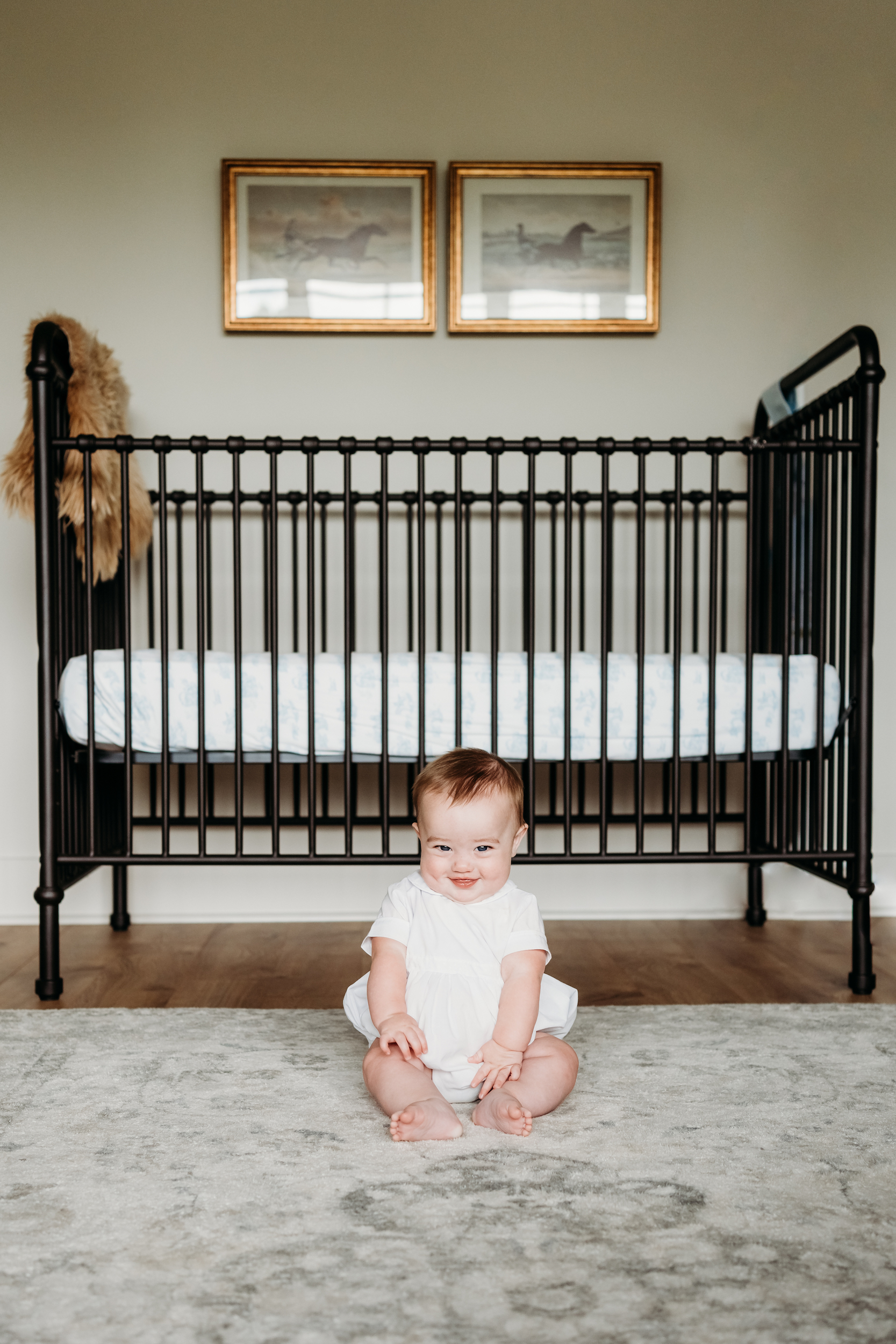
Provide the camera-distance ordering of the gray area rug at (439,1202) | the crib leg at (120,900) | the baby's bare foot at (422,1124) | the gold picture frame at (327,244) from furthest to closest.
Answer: the gold picture frame at (327,244), the crib leg at (120,900), the baby's bare foot at (422,1124), the gray area rug at (439,1202)

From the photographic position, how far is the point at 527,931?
1.13m

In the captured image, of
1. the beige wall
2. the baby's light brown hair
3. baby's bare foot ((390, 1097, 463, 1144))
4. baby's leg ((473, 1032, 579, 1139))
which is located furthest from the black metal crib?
baby's bare foot ((390, 1097, 463, 1144))

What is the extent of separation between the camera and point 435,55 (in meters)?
2.23

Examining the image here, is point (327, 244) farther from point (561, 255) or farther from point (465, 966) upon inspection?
point (465, 966)

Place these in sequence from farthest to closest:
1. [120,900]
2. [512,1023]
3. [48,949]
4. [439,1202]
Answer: [120,900]
[48,949]
[512,1023]
[439,1202]

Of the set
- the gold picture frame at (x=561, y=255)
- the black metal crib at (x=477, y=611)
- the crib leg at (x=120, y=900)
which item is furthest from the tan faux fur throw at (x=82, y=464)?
the gold picture frame at (x=561, y=255)

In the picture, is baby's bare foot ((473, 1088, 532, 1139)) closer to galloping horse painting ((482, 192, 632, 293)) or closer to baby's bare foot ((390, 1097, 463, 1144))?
baby's bare foot ((390, 1097, 463, 1144))

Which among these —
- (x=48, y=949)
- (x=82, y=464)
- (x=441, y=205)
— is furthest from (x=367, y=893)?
(x=441, y=205)

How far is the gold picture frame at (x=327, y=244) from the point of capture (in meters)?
2.21

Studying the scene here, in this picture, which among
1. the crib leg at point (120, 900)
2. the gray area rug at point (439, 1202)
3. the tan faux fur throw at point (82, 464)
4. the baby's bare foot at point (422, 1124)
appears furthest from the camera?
the crib leg at point (120, 900)

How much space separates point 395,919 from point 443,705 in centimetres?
55

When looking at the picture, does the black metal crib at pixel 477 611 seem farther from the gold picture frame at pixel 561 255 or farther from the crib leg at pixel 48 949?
the gold picture frame at pixel 561 255

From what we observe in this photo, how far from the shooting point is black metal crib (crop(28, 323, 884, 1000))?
1577 mm

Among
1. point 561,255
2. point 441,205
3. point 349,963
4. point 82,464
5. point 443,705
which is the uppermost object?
point 441,205
